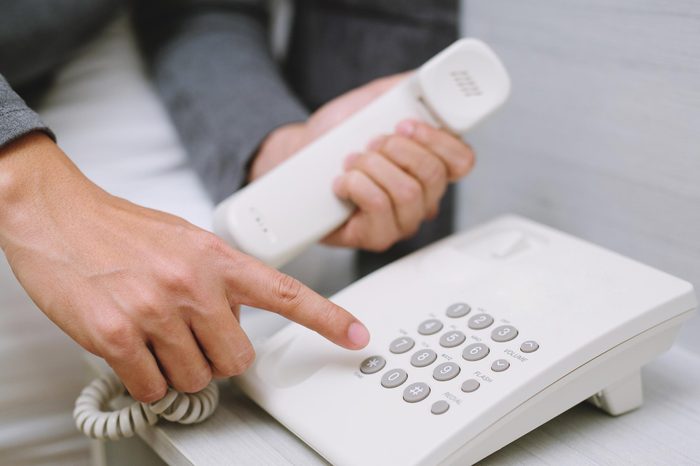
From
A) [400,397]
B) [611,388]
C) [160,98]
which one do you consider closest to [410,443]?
[400,397]

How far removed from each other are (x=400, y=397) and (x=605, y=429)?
0.13 metres

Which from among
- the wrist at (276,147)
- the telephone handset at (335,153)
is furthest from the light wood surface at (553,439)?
the wrist at (276,147)

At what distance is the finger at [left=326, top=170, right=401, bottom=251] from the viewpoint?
51cm

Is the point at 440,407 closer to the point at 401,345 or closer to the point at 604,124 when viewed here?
the point at 401,345

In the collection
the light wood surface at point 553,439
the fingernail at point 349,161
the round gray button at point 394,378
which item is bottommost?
the light wood surface at point 553,439

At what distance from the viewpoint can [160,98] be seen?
731 mm

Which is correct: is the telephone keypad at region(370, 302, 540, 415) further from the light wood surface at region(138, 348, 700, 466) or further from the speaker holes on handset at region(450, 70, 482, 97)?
the speaker holes on handset at region(450, 70, 482, 97)

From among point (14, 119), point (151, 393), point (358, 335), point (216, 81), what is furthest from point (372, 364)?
point (216, 81)

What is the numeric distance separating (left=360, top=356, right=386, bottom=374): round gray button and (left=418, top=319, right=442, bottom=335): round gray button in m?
0.03

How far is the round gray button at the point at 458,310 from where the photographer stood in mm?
427

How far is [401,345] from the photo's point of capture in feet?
1.37

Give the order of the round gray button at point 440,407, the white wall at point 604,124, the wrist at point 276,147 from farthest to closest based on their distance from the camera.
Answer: the wrist at point 276,147, the white wall at point 604,124, the round gray button at point 440,407

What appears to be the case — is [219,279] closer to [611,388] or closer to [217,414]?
[217,414]

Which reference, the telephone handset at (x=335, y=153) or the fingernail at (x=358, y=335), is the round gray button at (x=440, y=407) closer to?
the fingernail at (x=358, y=335)
